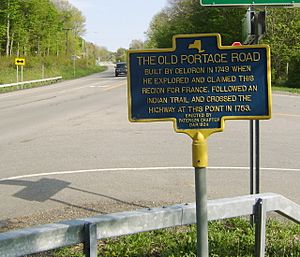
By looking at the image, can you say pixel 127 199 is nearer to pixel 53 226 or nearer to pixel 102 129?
pixel 53 226

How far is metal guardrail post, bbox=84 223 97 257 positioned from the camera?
3.13 m

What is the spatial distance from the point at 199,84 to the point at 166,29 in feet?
203

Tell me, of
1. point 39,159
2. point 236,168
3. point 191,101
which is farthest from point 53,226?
point 39,159

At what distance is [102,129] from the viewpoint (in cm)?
1316

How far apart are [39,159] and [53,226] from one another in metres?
6.23

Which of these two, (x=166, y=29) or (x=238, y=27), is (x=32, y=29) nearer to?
(x=166, y=29)

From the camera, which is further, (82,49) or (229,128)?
(82,49)

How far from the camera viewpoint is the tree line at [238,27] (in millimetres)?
36531

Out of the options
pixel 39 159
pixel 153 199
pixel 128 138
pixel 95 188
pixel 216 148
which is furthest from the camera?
pixel 128 138

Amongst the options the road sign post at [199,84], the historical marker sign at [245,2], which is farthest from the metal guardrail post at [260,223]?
the historical marker sign at [245,2]

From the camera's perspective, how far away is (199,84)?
3328mm

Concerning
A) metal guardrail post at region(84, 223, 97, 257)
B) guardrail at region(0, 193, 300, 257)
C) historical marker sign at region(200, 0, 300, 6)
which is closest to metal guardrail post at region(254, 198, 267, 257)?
guardrail at region(0, 193, 300, 257)

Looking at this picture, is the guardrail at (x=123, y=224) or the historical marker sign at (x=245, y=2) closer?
the guardrail at (x=123, y=224)

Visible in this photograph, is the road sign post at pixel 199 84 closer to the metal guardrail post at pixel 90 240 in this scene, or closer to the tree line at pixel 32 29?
the metal guardrail post at pixel 90 240
